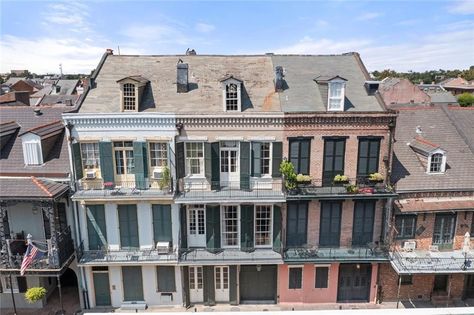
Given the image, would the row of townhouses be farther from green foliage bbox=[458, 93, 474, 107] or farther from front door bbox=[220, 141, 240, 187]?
green foliage bbox=[458, 93, 474, 107]

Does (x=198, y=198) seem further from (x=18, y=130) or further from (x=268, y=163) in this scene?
(x=18, y=130)

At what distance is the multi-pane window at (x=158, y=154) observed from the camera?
62.9ft

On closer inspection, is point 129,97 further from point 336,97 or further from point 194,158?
point 336,97

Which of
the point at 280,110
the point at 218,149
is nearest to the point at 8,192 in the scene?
the point at 218,149

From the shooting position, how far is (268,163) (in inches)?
767

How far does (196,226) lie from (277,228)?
464 cm

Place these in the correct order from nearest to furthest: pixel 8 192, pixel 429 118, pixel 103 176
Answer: pixel 8 192 < pixel 103 176 < pixel 429 118

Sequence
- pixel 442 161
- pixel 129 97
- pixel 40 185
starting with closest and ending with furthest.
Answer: pixel 40 185
pixel 129 97
pixel 442 161

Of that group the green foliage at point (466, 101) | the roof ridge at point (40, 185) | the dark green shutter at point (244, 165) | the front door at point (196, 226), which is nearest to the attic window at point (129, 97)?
the roof ridge at point (40, 185)

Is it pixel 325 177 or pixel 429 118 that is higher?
pixel 429 118

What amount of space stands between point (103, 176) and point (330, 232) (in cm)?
1325

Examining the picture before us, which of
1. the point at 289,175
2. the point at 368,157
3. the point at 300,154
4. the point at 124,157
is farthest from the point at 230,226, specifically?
the point at 368,157

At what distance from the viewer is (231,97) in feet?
63.6

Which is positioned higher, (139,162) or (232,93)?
(232,93)
